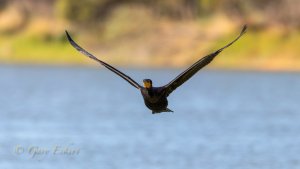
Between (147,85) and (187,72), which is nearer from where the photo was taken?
(147,85)

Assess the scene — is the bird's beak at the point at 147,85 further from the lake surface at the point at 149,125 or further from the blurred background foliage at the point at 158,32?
the blurred background foliage at the point at 158,32

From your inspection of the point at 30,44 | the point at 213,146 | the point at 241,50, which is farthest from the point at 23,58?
the point at 213,146

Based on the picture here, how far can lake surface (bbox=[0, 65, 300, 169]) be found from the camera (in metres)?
25.5

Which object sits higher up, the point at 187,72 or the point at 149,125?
the point at 149,125

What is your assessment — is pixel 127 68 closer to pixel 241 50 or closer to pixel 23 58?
pixel 241 50

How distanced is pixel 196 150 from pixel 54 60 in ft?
135

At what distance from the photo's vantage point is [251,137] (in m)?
30.4

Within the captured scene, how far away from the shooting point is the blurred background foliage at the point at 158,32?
60531mm

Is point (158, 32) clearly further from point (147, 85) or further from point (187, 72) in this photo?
point (147, 85)

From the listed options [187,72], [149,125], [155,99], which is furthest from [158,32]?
[155,99]

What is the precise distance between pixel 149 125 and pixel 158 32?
35434 millimetres

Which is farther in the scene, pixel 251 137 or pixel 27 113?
pixel 27 113

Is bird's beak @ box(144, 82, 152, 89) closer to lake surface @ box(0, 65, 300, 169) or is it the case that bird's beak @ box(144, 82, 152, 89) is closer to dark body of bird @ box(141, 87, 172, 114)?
dark body of bird @ box(141, 87, 172, 114)

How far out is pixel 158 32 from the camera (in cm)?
6838
